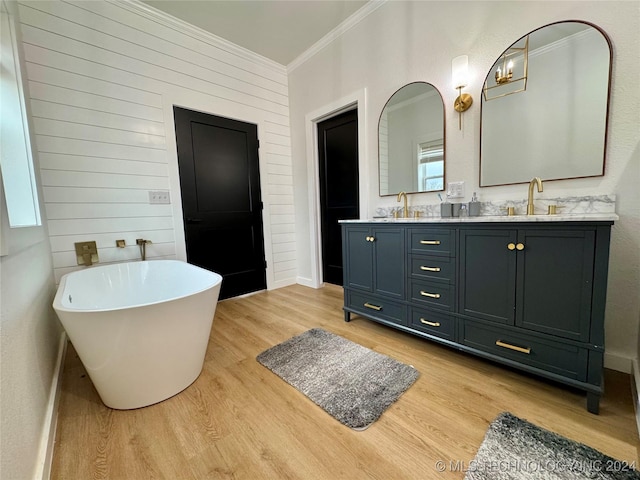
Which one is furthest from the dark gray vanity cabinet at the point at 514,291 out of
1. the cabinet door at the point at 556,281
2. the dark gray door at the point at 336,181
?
the dark gray door at the point at 336,181

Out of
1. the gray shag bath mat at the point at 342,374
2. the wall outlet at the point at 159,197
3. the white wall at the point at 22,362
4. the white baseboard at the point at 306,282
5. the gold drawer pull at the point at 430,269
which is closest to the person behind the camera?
the white wall at the point at 22,362

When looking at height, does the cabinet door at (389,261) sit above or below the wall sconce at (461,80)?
below

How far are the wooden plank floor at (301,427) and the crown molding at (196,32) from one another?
9.58 feet

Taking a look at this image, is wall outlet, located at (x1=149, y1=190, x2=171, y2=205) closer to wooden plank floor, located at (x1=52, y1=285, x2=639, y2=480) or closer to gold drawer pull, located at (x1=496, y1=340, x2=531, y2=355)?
wooden plank floor, located at (x1=52, y1=285, x2=639, y2=480)

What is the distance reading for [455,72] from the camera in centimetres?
Result: 181

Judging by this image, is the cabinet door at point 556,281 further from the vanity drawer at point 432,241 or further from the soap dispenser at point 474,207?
the soap dispenser at point 474,207

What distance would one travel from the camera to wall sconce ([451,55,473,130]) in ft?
5.82

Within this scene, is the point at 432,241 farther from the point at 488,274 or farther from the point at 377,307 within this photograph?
the point at 377,307

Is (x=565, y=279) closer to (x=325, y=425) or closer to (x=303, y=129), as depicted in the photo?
(x=325, y=425)

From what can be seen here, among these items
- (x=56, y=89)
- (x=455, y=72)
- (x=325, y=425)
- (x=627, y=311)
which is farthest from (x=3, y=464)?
(x=455, y=72)

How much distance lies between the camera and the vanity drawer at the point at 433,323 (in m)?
1.59

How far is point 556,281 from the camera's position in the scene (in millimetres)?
1208

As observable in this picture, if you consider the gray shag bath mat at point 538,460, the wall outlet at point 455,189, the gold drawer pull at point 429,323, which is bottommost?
the gray shag bath mat at point 538,460

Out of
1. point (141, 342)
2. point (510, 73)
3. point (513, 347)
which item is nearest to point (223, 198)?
point (141, 342)
